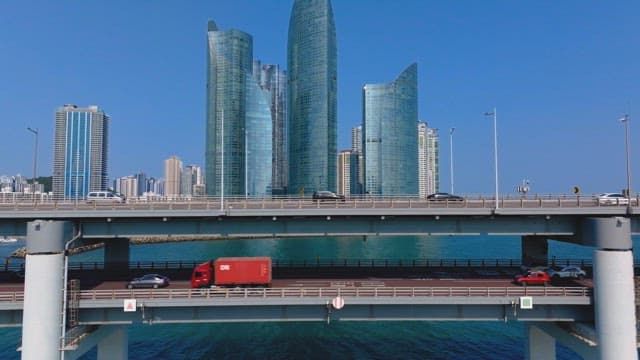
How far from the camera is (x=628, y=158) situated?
3566cm

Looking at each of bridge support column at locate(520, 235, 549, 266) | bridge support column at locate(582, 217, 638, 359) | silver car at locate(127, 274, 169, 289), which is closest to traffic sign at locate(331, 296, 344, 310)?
silver car at locate(127, 274, 169, 289)

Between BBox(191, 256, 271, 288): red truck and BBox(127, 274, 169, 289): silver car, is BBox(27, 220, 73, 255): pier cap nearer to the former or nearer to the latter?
BBox(127, 274, 169, 289): silver car

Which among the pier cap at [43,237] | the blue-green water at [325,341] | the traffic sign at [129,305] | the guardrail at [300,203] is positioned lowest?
the blue-green water at [325,341]

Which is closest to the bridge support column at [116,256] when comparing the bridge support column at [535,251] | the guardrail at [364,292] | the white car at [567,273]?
the guardrail at [364,292]

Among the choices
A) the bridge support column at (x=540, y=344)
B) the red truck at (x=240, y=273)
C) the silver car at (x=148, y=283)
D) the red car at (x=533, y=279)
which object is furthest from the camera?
the bridge support column at (x=540, y=344)

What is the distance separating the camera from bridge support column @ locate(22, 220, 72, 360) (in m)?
26.5

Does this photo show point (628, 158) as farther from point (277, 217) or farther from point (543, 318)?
point (277, 217)

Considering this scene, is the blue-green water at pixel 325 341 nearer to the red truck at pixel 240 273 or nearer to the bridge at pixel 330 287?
the bridge at pixel 330 287

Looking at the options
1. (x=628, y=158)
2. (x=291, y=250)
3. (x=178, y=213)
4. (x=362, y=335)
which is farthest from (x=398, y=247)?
(x=178, y=213)

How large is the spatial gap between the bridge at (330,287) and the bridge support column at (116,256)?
19.6 feet

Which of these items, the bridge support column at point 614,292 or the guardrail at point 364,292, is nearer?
the bridge support column at point 614,292

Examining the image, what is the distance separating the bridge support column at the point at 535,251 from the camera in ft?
132

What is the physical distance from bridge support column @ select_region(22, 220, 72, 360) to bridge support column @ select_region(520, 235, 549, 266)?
4118cm

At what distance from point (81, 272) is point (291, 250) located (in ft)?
296
